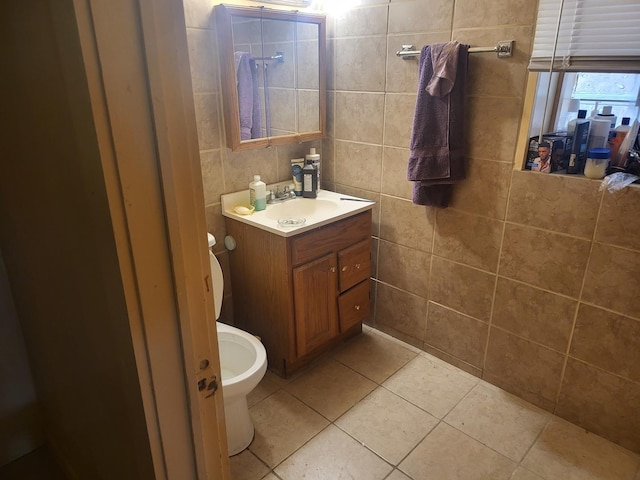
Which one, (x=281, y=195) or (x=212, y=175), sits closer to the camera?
(x=212, y=175)

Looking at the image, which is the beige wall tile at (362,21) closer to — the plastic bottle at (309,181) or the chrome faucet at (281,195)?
the plastic bottle at (309,181)

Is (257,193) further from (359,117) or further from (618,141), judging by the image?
(618,141)

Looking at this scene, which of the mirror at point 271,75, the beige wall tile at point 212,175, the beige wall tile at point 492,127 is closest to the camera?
the beige wall tile at point 492,127

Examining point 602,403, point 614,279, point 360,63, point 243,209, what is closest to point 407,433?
point 602,403

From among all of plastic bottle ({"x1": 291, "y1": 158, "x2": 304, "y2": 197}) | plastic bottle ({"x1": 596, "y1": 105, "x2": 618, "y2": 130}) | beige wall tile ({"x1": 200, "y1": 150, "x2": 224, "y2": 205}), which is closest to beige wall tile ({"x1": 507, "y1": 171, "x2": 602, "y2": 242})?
plastic bottle ({"x1": 596, "y1": 105, "x2": 618, "y2": 130})

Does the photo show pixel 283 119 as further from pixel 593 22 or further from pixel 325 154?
pixel 593 22

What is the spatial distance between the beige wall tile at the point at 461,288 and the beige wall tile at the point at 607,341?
38 centimetres

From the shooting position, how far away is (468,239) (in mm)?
2016

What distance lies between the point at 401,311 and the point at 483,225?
27.7 inches

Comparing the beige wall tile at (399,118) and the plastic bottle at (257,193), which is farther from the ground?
the beige wall tile at (399,118)

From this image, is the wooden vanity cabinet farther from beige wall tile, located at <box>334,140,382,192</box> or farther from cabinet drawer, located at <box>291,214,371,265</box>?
beige wall tile, located at <box>334,140,382,192</box>

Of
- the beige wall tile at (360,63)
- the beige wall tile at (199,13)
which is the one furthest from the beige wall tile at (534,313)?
the beige wall tile at (199,13)

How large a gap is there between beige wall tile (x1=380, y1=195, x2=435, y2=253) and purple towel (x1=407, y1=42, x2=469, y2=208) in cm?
20

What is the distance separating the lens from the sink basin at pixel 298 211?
6.34 ft
